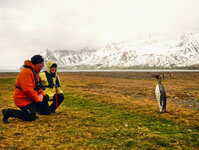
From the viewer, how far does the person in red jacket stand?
→ 20.9 ft

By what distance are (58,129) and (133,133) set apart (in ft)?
10.4

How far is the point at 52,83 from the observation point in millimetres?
7875

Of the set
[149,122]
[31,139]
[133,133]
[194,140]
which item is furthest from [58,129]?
[194,140]

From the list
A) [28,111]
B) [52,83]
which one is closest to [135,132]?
[52,83]

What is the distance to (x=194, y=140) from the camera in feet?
17.4

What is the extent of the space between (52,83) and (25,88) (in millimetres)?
1727

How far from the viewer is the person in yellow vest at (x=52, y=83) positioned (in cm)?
768

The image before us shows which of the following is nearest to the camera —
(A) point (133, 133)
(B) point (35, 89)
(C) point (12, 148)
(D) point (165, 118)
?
(C) point (12, 148)

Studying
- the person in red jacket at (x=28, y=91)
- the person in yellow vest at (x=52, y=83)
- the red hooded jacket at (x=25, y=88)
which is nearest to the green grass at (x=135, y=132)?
the person in yellow vest at (x=52, y=83)

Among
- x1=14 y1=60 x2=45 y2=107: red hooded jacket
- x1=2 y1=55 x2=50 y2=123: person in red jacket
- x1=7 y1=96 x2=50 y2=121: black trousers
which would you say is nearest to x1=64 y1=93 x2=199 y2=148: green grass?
x1=7 y1=96 x2=50 y2=121: black trousers

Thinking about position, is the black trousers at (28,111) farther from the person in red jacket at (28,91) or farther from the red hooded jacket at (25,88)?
the red hooded jacket at (25,88)

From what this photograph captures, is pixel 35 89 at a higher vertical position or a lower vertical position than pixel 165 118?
higher

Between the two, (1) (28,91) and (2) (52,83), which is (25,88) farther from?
(2) (52,83)

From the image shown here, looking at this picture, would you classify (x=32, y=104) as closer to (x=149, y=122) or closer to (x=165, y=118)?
(x=149, y=122)
